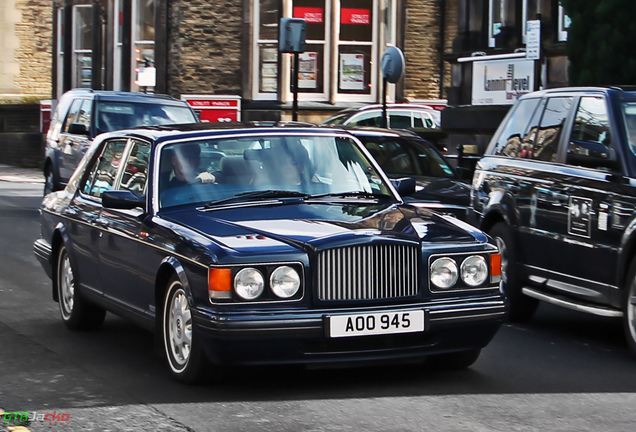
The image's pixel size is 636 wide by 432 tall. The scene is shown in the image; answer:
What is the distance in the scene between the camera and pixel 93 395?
689 centimetres

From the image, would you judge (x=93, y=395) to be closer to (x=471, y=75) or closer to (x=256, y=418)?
(x=256, y=418)

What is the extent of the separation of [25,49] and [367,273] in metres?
37.3

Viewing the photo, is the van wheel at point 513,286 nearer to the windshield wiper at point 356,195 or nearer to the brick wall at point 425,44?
the windshield wiper at point 356,195

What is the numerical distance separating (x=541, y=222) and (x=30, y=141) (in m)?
25.2

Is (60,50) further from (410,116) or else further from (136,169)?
(136,169)

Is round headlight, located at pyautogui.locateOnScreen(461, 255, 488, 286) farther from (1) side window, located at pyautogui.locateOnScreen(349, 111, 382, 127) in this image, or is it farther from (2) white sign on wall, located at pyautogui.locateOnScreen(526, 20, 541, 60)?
(1) side window, located at pyautogui.locateOnScreen(349, 111, 382, 127)

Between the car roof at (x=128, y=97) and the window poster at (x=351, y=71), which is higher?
the window poster at (x=351, y=71)

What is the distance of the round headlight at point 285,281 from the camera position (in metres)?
6.73

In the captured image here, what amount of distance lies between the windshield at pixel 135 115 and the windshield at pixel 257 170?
34.6 feet

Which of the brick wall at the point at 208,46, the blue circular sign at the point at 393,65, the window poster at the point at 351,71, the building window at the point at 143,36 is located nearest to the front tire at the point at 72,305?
the blue circular sign at the point at 393,65

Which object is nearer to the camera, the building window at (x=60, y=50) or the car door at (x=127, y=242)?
the car door at (x=127, y=242)

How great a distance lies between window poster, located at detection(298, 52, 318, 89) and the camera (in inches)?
1198

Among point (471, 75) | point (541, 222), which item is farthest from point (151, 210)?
point (471, 75)

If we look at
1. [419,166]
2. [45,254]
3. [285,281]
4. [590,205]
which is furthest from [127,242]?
[419,166]
